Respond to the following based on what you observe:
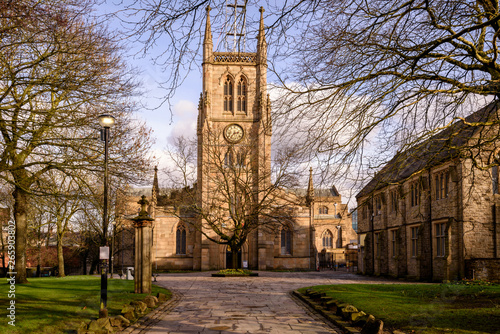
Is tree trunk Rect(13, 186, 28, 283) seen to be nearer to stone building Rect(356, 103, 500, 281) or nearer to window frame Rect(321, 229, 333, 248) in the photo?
stone building Rect(356, 103, 500, 281)

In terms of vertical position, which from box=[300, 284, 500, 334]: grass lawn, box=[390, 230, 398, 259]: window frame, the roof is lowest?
box=[300, 284, 500, 334]: grass lawn

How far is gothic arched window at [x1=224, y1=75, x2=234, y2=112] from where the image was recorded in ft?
179

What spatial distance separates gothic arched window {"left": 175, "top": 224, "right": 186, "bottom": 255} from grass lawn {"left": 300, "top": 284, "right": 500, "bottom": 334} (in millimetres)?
38431

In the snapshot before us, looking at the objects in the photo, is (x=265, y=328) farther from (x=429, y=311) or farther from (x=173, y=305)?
(x=173, y=305)

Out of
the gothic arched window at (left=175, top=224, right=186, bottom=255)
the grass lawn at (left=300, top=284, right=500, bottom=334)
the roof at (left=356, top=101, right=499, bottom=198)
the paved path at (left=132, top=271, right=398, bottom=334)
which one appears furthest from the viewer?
the gothic arched window at (left=175, top=224, right=186, bottom=255)

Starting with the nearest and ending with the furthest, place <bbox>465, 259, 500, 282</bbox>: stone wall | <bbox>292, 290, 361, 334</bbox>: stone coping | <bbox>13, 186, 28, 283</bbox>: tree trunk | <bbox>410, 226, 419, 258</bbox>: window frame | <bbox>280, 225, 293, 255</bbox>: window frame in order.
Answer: <bbox>292, 290, 361, 334</bbox>: stone coping, <bbox>13, 186, 28, 283</bbox>: tree trunk, <bbox>465, 259, 500, 282</bbox>: stone wall, <bbox>410, 226, 419, 258</bbox>: window frame, <bbox>280, 225, 293, 255</bbox>: window frame

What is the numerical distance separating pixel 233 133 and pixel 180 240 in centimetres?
1315

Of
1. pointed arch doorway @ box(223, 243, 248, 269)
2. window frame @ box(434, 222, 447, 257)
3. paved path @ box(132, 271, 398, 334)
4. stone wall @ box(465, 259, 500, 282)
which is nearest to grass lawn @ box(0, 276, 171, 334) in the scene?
paved path @ box(132, 271, 398, 334)

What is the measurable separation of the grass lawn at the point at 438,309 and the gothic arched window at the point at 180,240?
38.4 metres

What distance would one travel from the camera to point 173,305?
609 inches

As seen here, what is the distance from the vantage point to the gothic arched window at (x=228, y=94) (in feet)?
179

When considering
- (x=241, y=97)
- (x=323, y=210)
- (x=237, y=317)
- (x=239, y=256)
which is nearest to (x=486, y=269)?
(x=237, y=317)

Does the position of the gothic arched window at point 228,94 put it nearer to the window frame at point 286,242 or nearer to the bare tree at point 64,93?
the window frame at point 286,242

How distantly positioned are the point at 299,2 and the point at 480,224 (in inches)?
883
